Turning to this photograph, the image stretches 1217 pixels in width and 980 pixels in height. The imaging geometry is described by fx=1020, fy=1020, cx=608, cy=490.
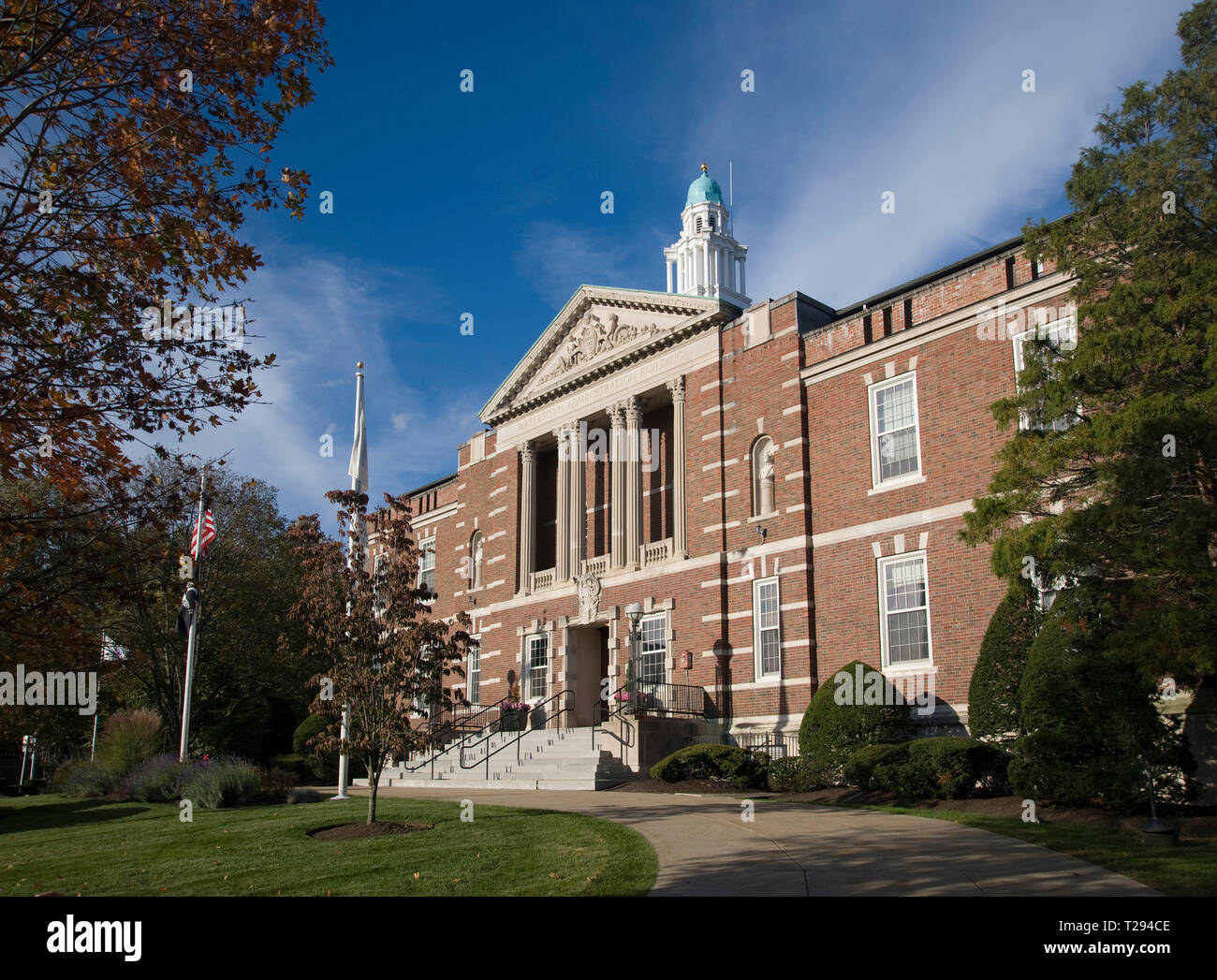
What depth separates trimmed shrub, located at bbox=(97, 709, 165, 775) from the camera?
1021 inches

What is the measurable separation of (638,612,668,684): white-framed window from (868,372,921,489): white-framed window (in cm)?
811

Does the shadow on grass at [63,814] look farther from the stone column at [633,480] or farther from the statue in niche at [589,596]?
the stone column at [633,480]

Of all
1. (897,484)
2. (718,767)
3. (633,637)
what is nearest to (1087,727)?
(718,767)

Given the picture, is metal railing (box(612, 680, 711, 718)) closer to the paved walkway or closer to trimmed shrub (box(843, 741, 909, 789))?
trimmed shrub (box(843, 741, 909, 789))

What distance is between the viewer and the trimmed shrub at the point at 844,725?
2116 cm

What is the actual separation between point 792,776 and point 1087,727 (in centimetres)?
772

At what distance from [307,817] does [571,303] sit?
21.5 meters

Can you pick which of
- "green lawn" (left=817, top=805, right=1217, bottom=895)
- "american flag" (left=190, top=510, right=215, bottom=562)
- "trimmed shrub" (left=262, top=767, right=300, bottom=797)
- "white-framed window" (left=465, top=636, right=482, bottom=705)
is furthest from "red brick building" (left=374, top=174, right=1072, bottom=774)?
"american flag" (left=190, top=510, right=215, bottom=562)

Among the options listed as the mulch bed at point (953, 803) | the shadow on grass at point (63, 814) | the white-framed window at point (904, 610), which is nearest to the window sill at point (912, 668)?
the white-framed window at point (904, 610)

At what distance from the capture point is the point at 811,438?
2680 centimetres

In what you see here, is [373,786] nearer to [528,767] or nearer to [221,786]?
[221,786]
